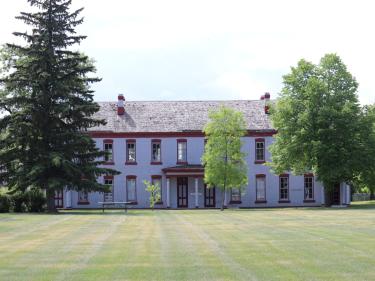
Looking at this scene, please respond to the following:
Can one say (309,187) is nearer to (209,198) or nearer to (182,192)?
(209,198)

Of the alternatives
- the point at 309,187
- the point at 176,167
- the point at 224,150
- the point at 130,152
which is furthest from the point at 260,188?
the point at 130,152

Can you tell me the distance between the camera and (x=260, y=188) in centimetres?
5747

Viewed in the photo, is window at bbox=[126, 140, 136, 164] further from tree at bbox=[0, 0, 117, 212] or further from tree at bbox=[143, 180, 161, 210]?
tree at bbox=[0, 0, 117, 212]

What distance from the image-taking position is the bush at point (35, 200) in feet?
136

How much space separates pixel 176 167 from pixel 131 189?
15.0 feet

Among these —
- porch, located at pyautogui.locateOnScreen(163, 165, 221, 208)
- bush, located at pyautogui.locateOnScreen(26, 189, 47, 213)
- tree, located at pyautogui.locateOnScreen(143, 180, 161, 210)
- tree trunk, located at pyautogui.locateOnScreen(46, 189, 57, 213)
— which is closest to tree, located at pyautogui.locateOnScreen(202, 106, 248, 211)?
tree, located at pyautogui.locateOnScreen(143, 180, 161, 210)

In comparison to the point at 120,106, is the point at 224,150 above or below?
below

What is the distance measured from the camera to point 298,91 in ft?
168

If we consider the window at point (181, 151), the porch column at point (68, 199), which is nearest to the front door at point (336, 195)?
the window at point (181, 151)

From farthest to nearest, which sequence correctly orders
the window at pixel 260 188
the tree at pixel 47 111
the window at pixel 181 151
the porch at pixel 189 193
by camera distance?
the window at pixel 260 188 < the window at pixel 181 151 < the porch at pixel 189 193 < the tree at pixel 47 111

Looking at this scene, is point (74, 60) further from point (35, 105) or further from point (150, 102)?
point (150, 102)

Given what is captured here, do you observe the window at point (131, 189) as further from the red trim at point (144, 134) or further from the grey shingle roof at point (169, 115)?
the grey shingle roof at point (169, 115)

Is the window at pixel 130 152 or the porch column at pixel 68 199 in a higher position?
the window at pixel 130 152

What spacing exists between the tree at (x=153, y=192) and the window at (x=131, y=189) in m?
1.35
